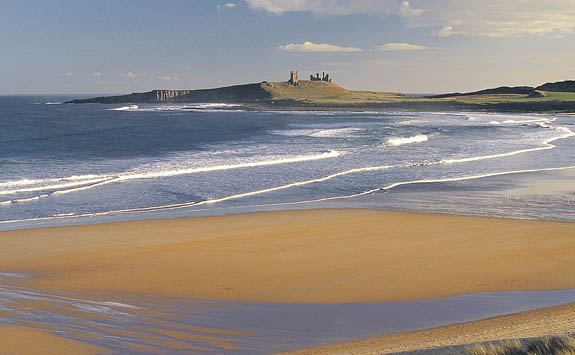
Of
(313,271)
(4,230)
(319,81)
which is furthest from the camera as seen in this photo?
(319,81)

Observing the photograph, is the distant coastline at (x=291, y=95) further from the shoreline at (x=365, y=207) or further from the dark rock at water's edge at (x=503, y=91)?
the shoreline at (x=365, y=207)

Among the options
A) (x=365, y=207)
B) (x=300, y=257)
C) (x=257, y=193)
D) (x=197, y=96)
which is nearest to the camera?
(x=300, y=257)

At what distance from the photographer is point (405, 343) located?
6.02 metres

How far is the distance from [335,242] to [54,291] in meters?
5.41

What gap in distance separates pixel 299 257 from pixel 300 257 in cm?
2

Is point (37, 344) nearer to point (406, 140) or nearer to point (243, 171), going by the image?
point (243, 171)

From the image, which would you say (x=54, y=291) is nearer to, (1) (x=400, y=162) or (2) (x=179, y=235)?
(2) (x=179, y=235)

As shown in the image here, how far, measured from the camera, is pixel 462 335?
20.3ft

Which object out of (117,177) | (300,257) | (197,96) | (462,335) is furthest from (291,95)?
(462,335)

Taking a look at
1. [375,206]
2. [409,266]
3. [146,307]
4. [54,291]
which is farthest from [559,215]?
[54,291]

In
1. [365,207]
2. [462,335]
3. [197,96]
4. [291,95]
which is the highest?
[197,96]

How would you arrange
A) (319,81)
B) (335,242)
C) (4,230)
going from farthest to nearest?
(319,81) → (4,230) → (335,242)

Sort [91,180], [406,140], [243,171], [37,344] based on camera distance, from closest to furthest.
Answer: [37,344] < [91,180] < [243,171] < [406,140]

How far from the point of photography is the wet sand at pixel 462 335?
5.75 metres
